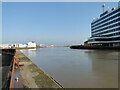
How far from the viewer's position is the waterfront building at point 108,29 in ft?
182

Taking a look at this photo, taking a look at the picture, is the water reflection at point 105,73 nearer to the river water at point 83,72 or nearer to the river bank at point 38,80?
the river water at point 83,72

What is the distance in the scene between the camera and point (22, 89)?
4.26 meters

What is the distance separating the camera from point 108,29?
6344cm

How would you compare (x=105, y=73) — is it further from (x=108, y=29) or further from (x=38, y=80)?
(x=108, y=29)

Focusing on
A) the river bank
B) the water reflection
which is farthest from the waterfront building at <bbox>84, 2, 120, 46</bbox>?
the river bank

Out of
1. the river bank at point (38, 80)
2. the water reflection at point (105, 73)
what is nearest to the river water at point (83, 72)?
the water reflection at point (105, 73)

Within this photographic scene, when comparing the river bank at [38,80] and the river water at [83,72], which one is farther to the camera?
the river water at [83,72]

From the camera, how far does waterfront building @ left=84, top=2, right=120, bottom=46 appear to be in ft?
182

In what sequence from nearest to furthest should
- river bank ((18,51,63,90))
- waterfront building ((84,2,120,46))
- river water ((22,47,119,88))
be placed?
river bank ((18,51,63,90)) → river water ((22,47,119,88)) → waterfront building ((84,2,120,46))

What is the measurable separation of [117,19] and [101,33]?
54.6 ft

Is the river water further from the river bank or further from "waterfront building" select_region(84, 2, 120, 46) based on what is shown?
"waterfront building" select_region(84, 2, 120, 46)

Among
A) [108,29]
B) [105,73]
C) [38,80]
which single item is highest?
[108,29]

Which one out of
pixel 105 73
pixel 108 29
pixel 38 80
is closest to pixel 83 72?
pixel 105 73

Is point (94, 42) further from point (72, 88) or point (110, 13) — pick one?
point (72, 88)
